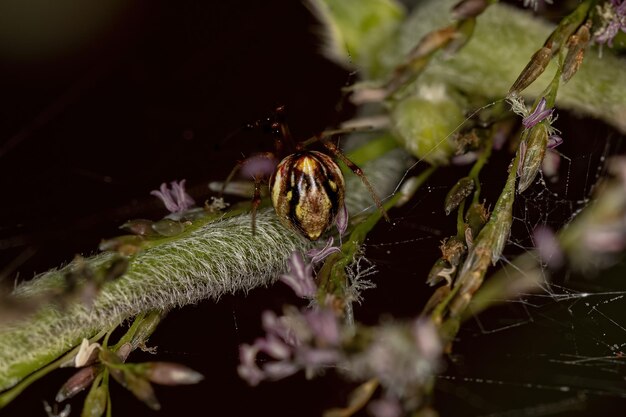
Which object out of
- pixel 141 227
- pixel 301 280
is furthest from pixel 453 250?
pixel 141 227

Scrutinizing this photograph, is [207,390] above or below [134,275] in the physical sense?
below

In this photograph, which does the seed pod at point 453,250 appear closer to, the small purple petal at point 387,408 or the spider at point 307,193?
the spider at point 307,193

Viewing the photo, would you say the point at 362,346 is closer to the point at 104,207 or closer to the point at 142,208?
the point at 142,208

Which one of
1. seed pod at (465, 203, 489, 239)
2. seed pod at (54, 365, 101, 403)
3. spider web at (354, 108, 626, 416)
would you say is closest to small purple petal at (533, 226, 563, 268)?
spider web at (354, 108, 626, 416)

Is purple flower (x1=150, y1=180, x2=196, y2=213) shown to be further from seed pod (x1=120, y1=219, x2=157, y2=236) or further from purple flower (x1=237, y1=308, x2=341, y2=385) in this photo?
purple flower (x1=237, y1=308, x2=341, y2=385)

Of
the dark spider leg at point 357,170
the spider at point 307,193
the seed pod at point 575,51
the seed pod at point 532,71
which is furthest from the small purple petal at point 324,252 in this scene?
the seed pod at point 575,51

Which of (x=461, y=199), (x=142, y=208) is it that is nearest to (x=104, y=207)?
(x=142, y=208)
